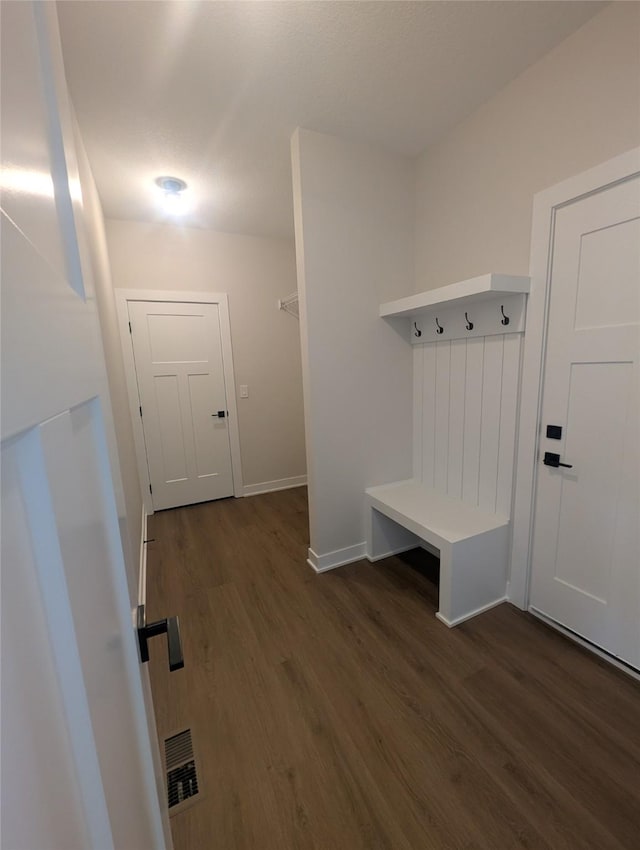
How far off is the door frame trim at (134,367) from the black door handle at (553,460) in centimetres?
287

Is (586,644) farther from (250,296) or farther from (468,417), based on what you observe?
(250,296)

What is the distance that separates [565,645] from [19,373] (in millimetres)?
2396

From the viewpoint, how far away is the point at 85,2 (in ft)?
4.43

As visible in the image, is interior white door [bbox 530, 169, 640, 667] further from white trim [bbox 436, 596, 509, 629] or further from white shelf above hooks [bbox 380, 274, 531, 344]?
white trim [bbox 436, 596, 509, 629]

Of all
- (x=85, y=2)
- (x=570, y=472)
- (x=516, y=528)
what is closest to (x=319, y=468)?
(x=516, y=528)

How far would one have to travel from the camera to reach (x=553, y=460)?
6.02ft

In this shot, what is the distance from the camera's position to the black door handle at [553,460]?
1795 millimetres

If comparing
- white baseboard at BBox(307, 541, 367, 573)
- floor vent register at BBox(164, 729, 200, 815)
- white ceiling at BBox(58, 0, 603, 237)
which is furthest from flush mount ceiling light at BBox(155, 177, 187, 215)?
floor vent register at BBox(164, 729, 200, 815)

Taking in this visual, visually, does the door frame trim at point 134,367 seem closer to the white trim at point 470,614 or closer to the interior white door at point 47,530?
the white trim at point 470,614

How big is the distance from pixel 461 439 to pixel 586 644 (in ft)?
3.94

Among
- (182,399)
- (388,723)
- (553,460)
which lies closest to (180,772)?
(388,723)

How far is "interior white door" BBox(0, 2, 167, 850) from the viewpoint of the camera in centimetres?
20

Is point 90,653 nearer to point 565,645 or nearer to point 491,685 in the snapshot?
point 491,685

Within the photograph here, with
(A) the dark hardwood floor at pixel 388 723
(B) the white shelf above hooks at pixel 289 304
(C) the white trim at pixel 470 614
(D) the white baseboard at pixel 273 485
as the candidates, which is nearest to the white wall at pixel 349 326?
(A) the dark hardwood floor at pixel 388 723
